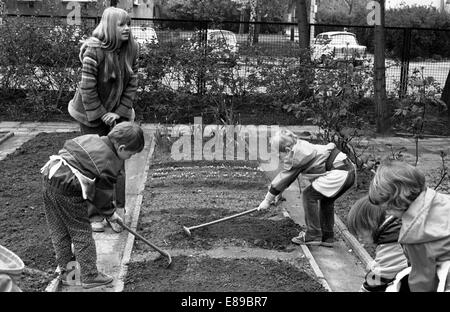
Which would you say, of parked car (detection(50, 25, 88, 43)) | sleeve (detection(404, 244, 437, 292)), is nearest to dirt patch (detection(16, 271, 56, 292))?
sleeve (detection(404, 244, 437, 292))

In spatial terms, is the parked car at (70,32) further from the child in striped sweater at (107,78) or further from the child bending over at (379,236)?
the child bending over at (379,236)


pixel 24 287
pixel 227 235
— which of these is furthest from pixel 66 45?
pixel 24 287

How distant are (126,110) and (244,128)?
4142 mm

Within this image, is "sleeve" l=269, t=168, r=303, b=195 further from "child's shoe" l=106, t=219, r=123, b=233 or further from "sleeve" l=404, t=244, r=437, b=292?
"sleeve" l=404, t=244, r=437, b=292

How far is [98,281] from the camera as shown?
174 inches

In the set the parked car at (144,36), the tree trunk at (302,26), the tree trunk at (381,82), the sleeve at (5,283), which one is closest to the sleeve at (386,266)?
the sleeve at (5,283)

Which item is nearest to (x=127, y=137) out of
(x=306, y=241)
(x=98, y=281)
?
(x=98, y=281)

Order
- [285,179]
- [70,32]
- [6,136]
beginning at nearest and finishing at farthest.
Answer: [285,179], [6,136], [70,32]

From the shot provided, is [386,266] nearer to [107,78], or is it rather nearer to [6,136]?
[107,78]

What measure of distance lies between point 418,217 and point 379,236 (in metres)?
0.85

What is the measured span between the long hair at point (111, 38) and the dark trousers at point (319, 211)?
202cm

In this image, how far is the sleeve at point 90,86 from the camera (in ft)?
18.2

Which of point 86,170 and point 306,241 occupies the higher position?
point 86,170

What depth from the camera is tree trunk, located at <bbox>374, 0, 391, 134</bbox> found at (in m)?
10.6
